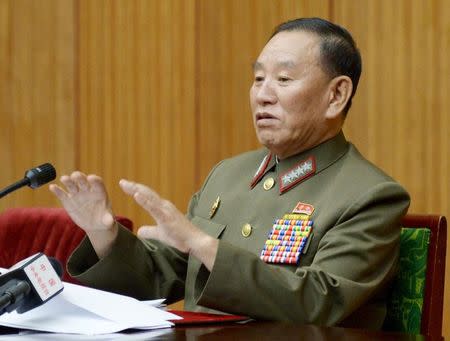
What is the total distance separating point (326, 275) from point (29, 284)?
590mm

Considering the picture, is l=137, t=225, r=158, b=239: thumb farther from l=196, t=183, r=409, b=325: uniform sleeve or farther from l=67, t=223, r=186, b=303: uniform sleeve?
l=67, t=223, r=186, b=303: uniform sleeve

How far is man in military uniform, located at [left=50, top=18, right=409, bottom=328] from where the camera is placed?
6.00ft

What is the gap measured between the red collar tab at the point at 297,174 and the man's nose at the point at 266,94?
15cm

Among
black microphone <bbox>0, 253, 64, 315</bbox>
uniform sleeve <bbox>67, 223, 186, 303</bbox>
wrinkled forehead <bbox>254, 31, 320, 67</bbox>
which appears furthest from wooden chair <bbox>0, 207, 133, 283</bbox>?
black microphone <bbox>0, 253, 64, 315</bbox>

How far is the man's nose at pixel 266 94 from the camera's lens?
7.20ft

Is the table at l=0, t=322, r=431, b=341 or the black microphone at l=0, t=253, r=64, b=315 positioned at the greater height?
the black microphone at l=0, t=253, r=64, b=315

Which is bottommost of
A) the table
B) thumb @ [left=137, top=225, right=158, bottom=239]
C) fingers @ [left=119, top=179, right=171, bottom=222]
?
the table

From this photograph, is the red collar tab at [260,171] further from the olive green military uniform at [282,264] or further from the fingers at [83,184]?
the fingers at [83,184]

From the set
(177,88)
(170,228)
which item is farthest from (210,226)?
(177,88)

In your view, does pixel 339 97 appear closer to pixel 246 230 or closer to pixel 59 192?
pixel 246 230

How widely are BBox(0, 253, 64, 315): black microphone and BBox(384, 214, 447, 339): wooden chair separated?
0.78m

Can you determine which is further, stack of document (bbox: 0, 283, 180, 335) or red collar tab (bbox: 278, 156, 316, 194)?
red collar tab (bbox: 278, 156, 316, 194)

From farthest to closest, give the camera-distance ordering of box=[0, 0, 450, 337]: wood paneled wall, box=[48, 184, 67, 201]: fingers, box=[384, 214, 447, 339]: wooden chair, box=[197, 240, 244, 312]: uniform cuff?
1. box=[0, 0, 450, 337]: wood paneled wall
2. box=[384, 214, 447, 339]: wooden chair
3. box=[48, 184, 67, 201]: fingers
4. box=[197, 240, 244, 312]: uniform cuff

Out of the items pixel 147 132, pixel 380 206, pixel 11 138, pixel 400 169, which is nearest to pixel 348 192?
pixel 380 206
